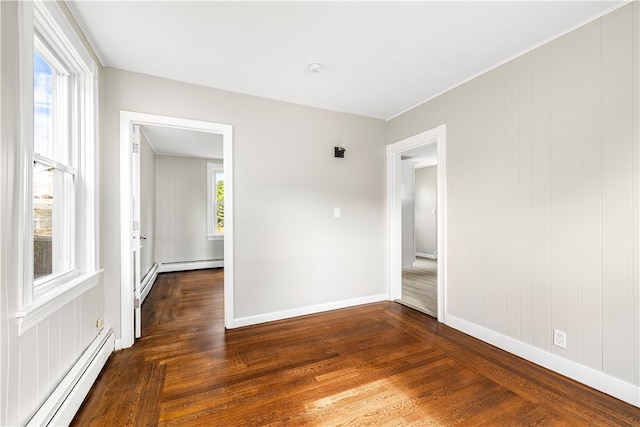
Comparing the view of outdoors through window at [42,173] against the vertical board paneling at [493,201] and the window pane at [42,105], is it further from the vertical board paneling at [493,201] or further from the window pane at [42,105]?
the vertical board paneling at [493,201]

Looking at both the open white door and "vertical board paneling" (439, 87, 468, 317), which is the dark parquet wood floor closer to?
the open white door

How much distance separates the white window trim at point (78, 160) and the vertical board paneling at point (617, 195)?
3.16 metres

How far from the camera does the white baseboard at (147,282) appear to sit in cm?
366

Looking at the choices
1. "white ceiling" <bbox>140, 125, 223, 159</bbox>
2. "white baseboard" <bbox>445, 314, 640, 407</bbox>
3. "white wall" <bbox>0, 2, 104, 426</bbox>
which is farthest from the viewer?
"white ceiling" <bbox>140, 125, 223, 159</bbox>

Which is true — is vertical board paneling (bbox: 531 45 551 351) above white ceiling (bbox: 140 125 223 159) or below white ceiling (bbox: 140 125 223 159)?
below

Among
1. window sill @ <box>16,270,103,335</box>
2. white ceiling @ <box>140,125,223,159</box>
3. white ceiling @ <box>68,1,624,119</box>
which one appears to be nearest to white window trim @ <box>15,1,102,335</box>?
window sill @ <box>16,270,103,335</box>

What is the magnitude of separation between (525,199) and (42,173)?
3.29 metres

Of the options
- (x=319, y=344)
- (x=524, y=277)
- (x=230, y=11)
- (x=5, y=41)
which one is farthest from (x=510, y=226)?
(x=5, y=41)

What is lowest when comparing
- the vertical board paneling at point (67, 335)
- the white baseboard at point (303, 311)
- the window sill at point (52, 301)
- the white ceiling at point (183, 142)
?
the white baseboard at point (303, 311)

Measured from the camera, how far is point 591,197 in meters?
1.82

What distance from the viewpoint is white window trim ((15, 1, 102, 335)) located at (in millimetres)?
1219

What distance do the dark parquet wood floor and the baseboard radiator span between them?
74 mm

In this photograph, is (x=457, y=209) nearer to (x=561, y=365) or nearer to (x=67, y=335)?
(x=561, y=365)

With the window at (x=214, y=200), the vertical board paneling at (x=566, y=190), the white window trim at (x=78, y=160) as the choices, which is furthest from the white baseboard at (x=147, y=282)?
the vertical board paneling at (x=566, y=190)
